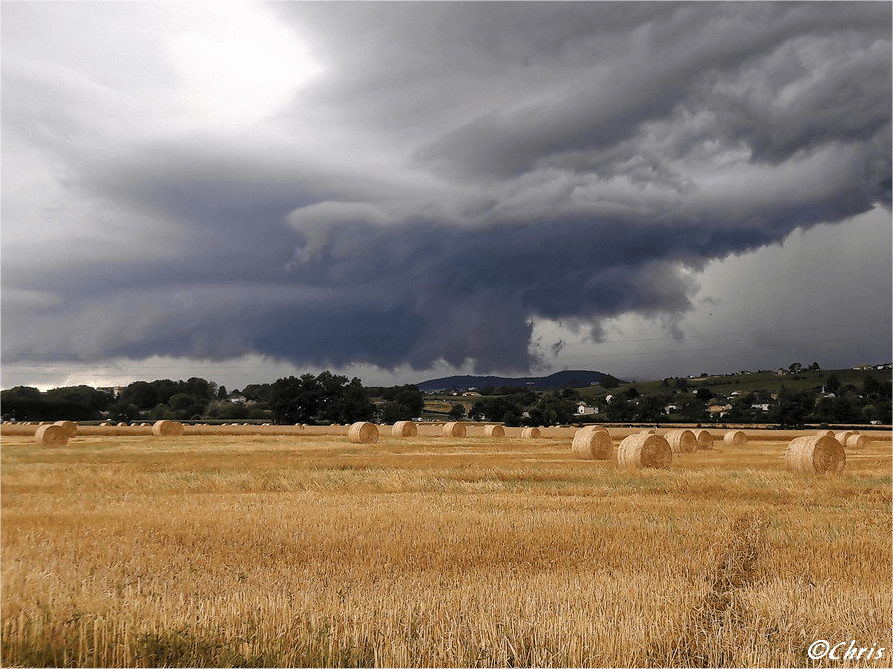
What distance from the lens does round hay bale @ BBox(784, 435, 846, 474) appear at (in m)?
25.6

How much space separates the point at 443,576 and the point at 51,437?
1605 inches

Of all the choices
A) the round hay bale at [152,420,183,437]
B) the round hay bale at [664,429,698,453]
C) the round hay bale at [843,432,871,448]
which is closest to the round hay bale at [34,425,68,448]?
the round hay bale at [152,420,183,437]

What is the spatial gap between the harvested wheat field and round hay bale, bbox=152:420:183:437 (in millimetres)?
40538

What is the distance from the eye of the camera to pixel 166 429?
195ft

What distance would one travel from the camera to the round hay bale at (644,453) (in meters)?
26.6

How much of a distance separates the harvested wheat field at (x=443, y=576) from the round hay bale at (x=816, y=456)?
17.3ft

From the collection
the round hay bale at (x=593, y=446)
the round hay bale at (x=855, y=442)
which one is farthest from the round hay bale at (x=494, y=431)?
the round hay bale at (x=855, y=442)

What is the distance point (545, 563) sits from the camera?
10617 mm

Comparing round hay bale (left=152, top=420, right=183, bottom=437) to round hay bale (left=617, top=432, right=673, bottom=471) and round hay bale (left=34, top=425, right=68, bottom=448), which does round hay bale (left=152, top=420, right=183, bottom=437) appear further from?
round hay bale (left=617, top=432, right=673, bottom=471)

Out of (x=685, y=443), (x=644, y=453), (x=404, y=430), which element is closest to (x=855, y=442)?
(x=685, y=443)

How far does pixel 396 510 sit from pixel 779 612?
28.7 feet

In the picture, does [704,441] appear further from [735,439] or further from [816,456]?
[816,456]

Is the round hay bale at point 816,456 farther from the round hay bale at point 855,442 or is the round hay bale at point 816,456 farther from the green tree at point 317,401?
the green tree at point 317,401

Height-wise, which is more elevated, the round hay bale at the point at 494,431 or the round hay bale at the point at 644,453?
the round hay bale at the point at 644,453
